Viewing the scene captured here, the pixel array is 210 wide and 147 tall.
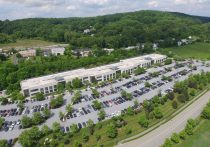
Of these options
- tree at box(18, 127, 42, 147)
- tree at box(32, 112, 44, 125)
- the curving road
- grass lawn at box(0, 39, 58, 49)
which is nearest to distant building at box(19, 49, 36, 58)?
grass lawn at box(0, 39, 58, 49)

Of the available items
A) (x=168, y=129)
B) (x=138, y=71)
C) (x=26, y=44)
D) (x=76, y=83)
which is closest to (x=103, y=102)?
(x=76, y=83)

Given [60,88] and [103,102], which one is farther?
[60,88]

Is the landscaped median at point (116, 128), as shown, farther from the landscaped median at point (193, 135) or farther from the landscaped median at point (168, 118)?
the landscaped median at point (193, 135)

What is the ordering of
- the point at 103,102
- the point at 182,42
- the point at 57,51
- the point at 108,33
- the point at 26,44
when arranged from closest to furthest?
the point at 103,102 < the point at 57,51 < the point at 182,42 < the point at 26,44 < the point at 108,33

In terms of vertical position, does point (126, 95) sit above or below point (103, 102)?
above

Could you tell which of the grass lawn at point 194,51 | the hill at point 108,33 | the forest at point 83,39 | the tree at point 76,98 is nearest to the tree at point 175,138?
the tree at point 76,98

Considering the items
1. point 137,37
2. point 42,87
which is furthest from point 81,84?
point 137,37

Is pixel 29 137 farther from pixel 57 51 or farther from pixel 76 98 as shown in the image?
pixel 57 51
